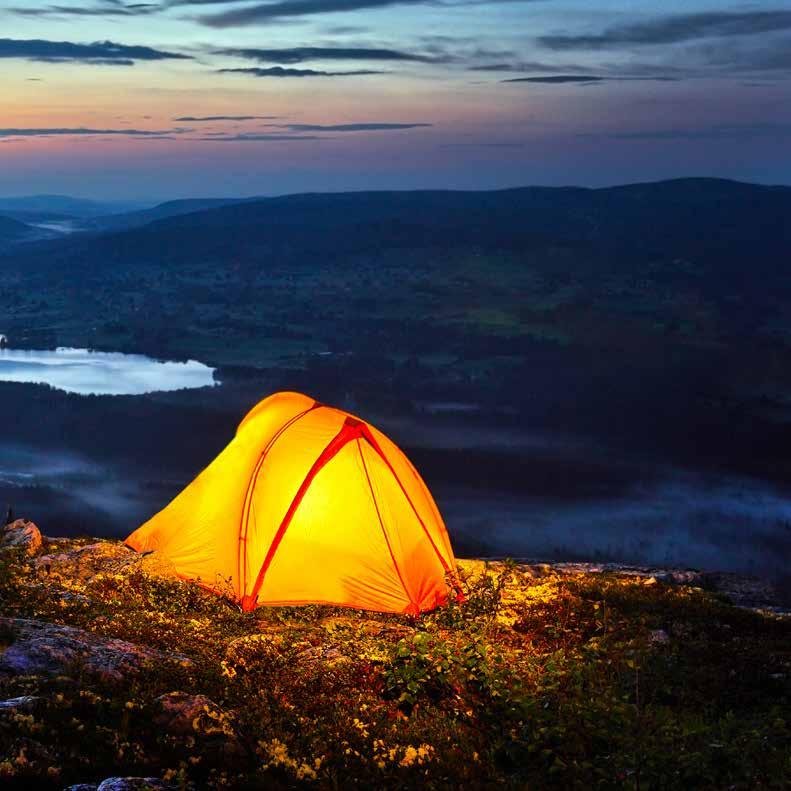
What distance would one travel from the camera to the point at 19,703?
927 cm

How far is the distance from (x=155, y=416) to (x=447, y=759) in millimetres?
145918

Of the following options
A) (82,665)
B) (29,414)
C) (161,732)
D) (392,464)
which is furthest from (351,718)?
(29,414)

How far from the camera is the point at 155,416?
15038 centimetres

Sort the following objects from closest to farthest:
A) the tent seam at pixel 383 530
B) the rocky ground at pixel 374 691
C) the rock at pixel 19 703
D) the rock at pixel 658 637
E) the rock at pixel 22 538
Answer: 1. the rock at pixel 19 703
2. the rocky ground at pixel 374 691
3. the rock at pixel 658 637
4. the tent seam at pixel 383 530
5. the rock at pixel 22 538

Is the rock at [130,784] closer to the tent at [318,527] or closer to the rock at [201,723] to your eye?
the rock at [201,723]

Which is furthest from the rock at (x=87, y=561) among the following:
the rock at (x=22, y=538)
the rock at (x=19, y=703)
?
the rock at (x=19, y=703)

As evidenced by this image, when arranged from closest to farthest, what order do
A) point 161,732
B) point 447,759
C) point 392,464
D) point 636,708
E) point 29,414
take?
point 161,732, point 447,759, point 636,708, point 392,464, point 29,414

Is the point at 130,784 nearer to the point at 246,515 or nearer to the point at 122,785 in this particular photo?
the point at 122,785

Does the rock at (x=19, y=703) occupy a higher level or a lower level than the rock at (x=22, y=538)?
higher

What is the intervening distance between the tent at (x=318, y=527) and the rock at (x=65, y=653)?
16.1 feet

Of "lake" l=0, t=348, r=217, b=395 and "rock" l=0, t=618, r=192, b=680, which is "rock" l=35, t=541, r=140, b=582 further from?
"lake" l=0, t=348, r=217, b=395

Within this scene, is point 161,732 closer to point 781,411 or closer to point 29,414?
point 29,414

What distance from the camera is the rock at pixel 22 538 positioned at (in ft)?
66.8

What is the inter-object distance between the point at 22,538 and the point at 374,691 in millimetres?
11885
